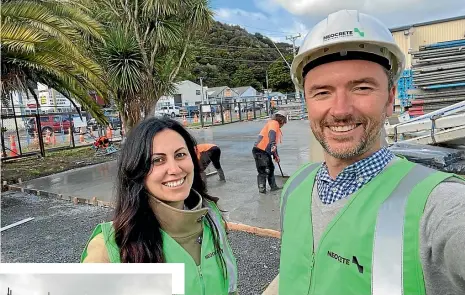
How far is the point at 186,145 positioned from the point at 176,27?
11218 millimetres

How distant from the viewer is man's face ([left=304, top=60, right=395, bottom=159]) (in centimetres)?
111

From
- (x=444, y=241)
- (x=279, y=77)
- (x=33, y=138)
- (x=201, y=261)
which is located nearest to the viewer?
(x=444, y=241)

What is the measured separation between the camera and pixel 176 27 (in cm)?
1222

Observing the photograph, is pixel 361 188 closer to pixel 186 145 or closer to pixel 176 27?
pixel 186 145

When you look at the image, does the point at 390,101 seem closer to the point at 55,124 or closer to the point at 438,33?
the point at 438,33

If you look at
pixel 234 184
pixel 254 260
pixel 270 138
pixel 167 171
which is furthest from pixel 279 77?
pixel 167 171

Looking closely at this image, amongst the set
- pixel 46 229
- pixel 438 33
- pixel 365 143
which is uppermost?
pixel 438 33

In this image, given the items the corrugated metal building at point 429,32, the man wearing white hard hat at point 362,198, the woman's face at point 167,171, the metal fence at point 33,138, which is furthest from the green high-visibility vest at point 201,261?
the corrugated metal building at point 429,32

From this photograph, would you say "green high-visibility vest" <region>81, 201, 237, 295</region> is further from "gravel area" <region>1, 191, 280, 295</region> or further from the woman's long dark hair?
"gravel area" <region>1, 191, 280, 295</region>

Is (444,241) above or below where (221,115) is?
above

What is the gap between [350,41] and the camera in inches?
43.4

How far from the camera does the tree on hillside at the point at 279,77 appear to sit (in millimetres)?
65812

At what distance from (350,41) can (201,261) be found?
3.66 ft

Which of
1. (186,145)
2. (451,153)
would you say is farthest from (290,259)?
(451,153)
